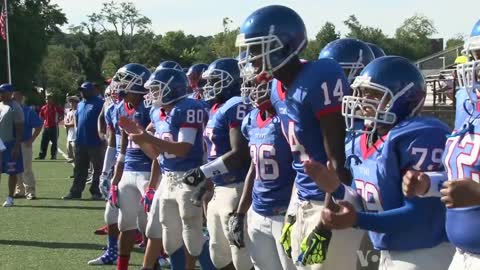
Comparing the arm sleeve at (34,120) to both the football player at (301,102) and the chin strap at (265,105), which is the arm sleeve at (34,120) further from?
the football player at (301,102)

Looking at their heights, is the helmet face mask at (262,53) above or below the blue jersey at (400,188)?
above

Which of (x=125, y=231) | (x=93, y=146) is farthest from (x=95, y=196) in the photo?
(x=125, y=231)

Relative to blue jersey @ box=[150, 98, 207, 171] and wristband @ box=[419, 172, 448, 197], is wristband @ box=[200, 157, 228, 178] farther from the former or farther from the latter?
wristband @ box=[419, 172, 448, 197]

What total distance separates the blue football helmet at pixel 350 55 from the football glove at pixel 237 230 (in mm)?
1177

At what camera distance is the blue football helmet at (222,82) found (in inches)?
254

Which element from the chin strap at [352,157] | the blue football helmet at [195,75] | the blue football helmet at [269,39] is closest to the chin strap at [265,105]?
the blue football helmet at [269,39]

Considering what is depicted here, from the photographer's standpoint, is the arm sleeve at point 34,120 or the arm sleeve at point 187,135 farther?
the arm sleeve at point 34,120

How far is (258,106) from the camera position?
16.3ft

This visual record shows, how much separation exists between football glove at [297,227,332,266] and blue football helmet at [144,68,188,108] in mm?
3087

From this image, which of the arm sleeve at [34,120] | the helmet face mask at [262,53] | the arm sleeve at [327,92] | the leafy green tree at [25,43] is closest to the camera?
the arm sleeve at [327,92]

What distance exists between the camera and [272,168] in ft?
16.0

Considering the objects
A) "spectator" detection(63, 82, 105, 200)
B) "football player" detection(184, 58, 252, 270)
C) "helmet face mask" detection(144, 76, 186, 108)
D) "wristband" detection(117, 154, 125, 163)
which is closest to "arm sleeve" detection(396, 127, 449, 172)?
"football player" detection(184, 58, 252, 270)

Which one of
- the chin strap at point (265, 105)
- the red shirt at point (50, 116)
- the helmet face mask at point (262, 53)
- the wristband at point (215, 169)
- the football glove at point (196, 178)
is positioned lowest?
the red shirt at point (50, 116)

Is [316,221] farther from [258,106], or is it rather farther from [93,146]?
[93,146]
